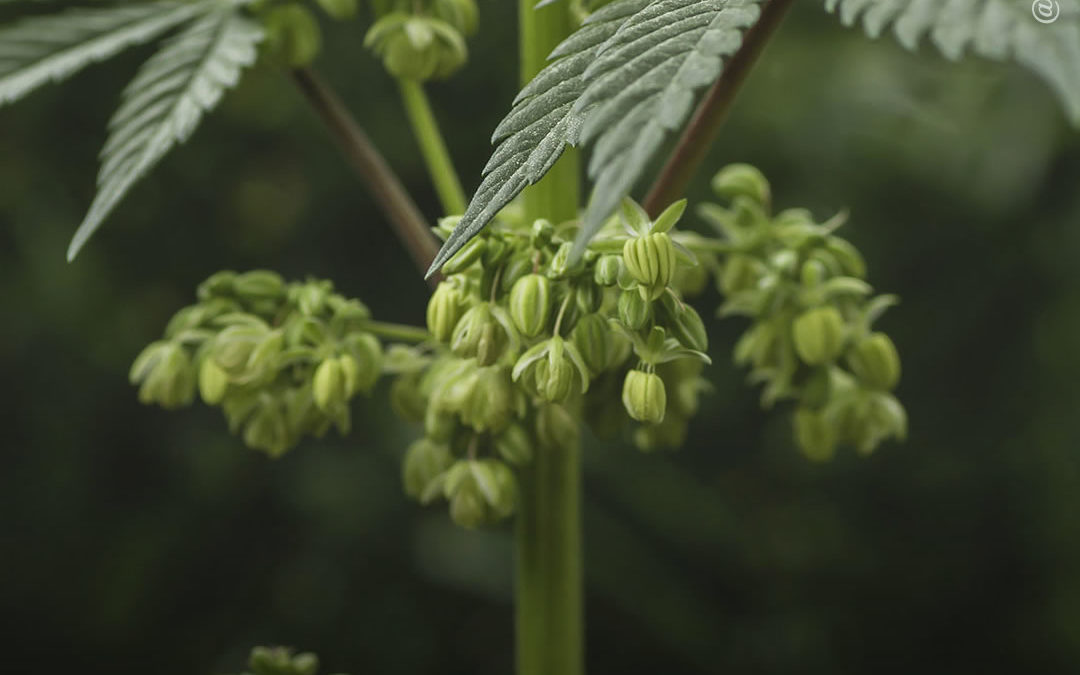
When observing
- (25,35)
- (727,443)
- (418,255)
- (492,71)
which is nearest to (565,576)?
(418,255)

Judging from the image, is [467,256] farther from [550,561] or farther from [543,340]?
[550,561]

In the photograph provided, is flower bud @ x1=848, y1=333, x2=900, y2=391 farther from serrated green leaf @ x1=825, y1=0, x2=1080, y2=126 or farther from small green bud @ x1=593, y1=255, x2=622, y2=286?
serrated green leaf @ x1=825, y1=0, x2=1080, y2=126

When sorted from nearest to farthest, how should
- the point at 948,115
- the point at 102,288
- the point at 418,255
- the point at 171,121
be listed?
1. the point at 171,121
2. the point at 418,255
3. the point at 948,115
4. the point at 102,288

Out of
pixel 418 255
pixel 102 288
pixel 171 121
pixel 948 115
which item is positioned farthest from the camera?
pixel 102 288

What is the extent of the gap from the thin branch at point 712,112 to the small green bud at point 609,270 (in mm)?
118

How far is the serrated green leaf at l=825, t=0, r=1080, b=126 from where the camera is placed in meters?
0.35

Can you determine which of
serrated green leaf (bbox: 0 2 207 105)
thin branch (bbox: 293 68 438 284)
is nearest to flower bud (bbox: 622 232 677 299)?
thin branch (bbox: 293 68 438 284)

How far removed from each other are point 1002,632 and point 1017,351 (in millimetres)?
474

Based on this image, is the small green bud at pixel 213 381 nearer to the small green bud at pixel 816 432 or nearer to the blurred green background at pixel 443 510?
the small green bud at pixel 816 432

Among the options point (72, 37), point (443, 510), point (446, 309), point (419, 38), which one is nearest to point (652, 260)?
point (446, 309)

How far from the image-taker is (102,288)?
1891 millimetres

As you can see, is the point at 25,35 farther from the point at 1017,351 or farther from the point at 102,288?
the point at 1017,351

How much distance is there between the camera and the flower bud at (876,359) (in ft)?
2.55

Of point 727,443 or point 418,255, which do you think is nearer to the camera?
point 418,255
